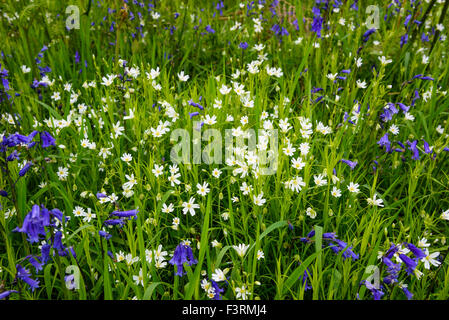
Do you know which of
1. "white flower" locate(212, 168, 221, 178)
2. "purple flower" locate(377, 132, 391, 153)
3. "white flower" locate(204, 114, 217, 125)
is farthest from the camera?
"white flower" locate(204, 114, 217, 125)

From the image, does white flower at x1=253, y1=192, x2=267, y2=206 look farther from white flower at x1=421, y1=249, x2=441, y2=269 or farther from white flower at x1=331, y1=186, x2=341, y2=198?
white flower at x1=421, y1=249, x2=441, y2=269

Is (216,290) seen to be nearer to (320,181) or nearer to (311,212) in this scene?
(311,212)

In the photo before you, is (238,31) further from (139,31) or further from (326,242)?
(326,242)

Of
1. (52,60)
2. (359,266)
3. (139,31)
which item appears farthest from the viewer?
(139,31)

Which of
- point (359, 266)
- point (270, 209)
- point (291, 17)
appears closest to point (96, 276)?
point (270, 209)

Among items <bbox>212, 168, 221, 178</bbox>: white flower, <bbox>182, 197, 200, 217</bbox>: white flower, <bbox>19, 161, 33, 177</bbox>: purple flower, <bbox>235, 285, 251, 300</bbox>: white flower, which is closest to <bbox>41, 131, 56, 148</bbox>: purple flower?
<bbox>19, 161, 33, 177</bbox>: purple flower

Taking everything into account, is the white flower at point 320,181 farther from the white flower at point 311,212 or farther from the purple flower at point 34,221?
the purple flower at point 34,221

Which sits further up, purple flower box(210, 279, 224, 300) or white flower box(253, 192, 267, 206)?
white flower box(253, 192, 267, 206)

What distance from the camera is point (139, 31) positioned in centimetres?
417

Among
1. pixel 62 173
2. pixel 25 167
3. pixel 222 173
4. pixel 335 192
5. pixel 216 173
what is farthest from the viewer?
pixel 222 173

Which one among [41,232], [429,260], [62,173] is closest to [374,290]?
[429,260]

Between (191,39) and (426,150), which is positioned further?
(191,39)
